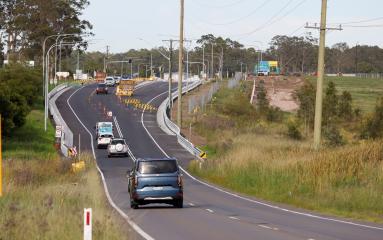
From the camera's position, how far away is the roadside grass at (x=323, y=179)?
95.3ft

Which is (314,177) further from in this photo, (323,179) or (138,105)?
(138,105)

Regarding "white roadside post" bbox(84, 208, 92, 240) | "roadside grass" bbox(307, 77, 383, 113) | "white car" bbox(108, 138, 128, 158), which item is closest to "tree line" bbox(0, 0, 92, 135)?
"roadside grass" bbox(307, 77, 383, 113)

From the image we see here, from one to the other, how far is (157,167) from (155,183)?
28.9 inches

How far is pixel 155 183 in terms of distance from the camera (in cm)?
2950

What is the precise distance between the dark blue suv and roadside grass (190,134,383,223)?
200 inches

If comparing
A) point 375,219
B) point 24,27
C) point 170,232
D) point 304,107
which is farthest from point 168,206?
point 24,27

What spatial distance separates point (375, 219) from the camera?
2520 cm

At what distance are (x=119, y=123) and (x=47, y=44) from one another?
174 feet

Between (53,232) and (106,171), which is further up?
(53,232)

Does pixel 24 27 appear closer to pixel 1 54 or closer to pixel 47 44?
pixel 47 44

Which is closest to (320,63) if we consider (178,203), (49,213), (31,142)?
(178,203)

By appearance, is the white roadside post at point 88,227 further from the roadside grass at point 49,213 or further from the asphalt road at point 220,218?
the asphalt road at point 220,218

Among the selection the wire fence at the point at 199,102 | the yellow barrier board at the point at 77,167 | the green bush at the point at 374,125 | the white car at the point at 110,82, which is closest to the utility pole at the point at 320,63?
the yellow barrier board at the point at 77,167

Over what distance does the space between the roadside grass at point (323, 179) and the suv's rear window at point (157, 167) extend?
5.25 m
